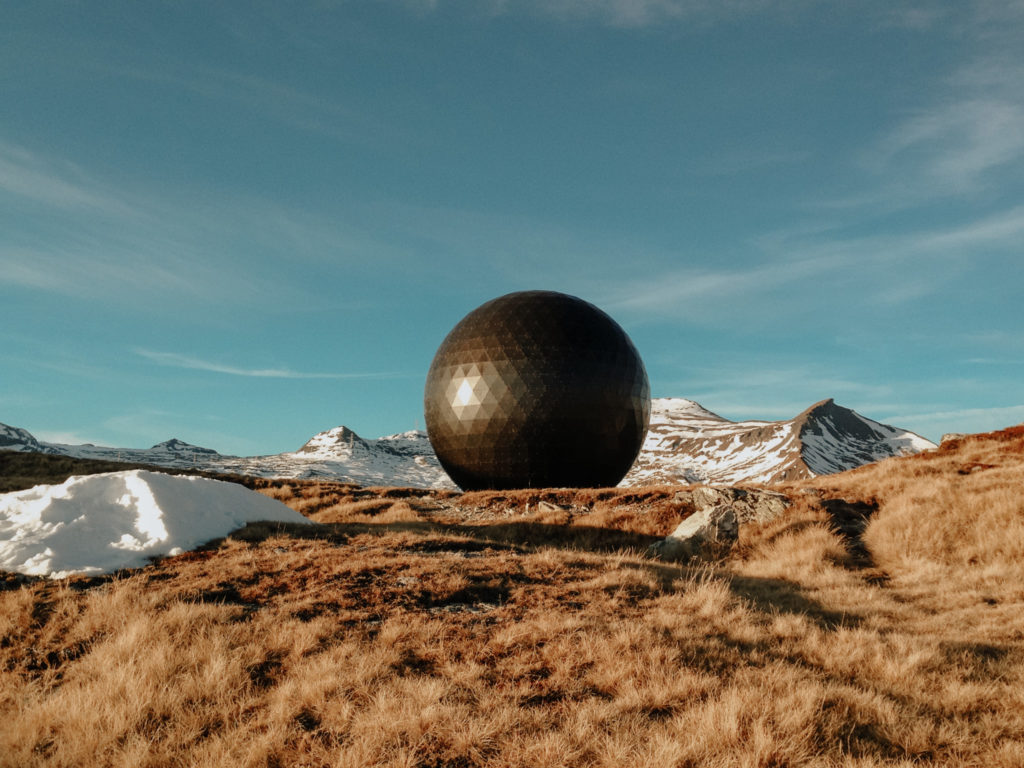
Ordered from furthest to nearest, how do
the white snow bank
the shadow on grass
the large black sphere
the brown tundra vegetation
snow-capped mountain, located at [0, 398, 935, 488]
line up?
snow-capped mountain, located at [0, 398, 935, 488]
the large black sphere
the white snow bank
the shadow on grass
the brown tundra vegetation

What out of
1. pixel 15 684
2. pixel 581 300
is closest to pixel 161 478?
pixel 15 684

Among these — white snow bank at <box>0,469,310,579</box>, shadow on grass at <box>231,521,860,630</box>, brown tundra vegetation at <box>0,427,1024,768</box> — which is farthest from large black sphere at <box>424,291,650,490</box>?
brown tundra vegetation at <box>0,427,1024,768</box>

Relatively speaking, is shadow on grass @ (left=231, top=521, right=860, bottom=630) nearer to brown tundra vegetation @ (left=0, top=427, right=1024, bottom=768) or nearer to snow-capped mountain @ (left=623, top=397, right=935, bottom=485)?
brown tundra vegetation @ (left=0, top=427, right=1024, bottom=768)

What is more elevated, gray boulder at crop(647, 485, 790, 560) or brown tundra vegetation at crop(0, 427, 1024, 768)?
gray boulder at crop(647, 485, 790, 560)

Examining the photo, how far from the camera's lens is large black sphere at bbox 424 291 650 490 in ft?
77.3

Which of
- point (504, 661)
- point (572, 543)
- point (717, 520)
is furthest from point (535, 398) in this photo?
point (504, 661)

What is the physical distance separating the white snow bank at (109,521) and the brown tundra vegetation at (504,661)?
71cm

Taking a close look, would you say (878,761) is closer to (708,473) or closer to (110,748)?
(110,748)

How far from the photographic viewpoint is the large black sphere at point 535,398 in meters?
23.5

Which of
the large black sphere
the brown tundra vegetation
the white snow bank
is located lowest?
the brown tundra vegetation

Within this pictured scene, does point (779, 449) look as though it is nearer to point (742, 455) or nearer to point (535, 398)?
point (742, 455)

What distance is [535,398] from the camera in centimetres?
2336

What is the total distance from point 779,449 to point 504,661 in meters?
171

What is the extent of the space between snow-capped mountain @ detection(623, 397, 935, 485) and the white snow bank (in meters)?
129
